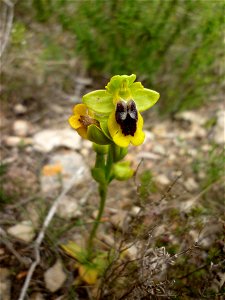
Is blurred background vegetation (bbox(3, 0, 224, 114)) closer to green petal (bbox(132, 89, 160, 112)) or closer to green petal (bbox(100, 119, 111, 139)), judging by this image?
green petal (bbox(132, 89, 160, 112))

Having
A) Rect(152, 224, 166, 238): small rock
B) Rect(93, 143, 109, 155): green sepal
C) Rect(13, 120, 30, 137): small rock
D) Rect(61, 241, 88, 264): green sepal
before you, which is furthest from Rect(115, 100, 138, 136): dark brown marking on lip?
Rect(13, 120, 30, 137): small rock

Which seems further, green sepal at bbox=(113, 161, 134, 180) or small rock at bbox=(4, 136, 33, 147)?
small rock at bbox=(4, 136, 33, 147)

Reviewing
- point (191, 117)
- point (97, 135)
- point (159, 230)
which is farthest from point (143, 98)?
point (191, 117)

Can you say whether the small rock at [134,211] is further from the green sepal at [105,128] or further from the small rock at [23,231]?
the green sepal at [105,128]

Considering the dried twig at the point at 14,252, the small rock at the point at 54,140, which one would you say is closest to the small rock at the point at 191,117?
the small rock at the point at 54,140

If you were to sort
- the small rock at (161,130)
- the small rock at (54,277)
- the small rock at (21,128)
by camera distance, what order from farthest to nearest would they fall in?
the small rock at (161,130)
the small rock at (21,128)
the small rock at (54,277)

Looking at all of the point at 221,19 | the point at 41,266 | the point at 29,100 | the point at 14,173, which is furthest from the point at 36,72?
the point at 41,266
